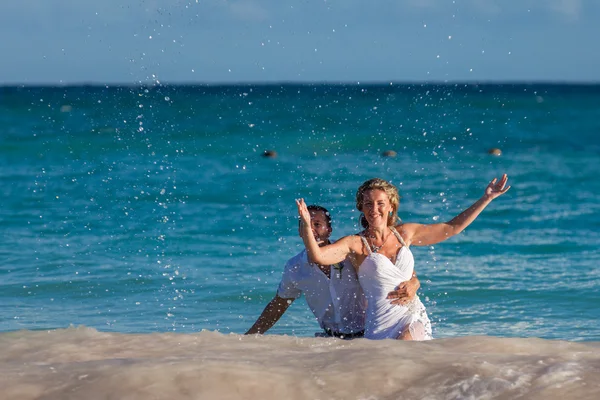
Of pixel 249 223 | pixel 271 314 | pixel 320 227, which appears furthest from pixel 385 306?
pixel 249 223

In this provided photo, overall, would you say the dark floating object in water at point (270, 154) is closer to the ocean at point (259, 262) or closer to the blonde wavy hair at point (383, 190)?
the ocean at point (259, 262)

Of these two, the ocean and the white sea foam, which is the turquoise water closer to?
the ocean

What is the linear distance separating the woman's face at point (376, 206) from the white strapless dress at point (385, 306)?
20 cm

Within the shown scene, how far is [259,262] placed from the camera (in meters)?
10.7

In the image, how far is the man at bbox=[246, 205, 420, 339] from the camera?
19.2ft

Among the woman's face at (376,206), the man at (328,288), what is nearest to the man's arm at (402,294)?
the man at (328,288)

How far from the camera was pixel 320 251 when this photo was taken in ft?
18.2

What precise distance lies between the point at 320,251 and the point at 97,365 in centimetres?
203

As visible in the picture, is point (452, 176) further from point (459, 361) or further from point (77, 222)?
point (459, 361)

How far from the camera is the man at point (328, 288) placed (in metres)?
5.84

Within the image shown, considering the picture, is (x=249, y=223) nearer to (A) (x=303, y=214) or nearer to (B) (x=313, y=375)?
(A) (x=303, y=214)

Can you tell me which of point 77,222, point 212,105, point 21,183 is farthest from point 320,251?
point 212,105

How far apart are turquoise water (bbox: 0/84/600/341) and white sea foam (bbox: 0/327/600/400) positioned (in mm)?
3876

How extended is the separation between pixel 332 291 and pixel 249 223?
7.45 m
